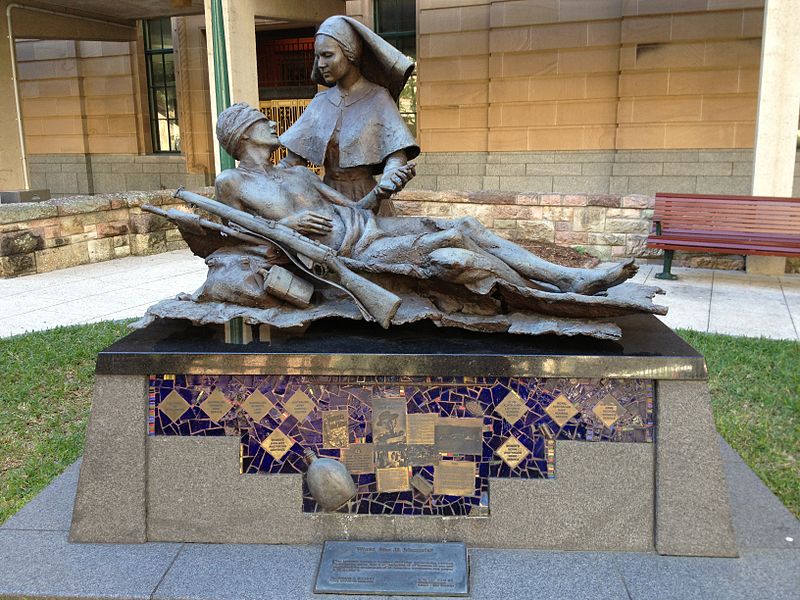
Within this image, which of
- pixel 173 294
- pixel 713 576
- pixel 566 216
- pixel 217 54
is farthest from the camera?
pixel 566 216

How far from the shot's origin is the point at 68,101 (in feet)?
56.0

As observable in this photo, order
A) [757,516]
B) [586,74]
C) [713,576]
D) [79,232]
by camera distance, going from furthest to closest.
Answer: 1. [586,74]
2. [79,232]
3. [757,516]
4. [713,576]

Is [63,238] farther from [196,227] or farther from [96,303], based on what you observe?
[196,227]

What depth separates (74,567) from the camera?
279 centimetres

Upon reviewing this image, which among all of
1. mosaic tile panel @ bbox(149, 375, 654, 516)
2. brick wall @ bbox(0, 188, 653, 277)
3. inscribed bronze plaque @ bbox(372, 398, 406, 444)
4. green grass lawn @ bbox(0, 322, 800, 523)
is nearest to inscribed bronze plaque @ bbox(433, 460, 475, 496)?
mosaic tile panel @ bbox(149, 375, 654, 516)

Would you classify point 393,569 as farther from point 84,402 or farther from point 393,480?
point 84,402

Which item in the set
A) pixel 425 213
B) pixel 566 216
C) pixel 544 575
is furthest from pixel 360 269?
pixel 425 213

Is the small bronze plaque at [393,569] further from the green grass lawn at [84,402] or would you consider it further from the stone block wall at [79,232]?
the stone block wall at [79,232]

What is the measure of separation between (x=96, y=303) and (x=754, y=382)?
5976mm

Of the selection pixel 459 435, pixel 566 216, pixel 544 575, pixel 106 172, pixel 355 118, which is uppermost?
pixel 355 118

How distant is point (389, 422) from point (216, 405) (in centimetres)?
73

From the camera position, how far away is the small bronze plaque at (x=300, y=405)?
2.97 m

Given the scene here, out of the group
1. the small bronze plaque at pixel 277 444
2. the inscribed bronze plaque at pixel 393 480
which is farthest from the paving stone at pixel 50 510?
the inscribed bronze plaque at pixel 393 480

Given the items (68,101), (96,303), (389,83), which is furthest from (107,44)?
(389,83)
